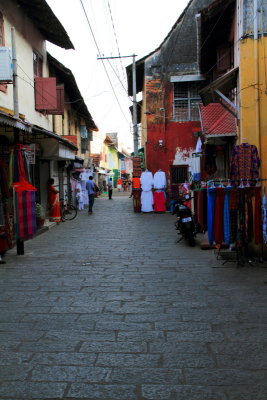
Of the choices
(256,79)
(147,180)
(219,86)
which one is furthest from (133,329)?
(147,180)

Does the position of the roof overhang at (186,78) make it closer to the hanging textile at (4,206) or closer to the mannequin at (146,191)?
the mannequin at (146,191)

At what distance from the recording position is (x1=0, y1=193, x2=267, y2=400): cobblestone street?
3215 mm

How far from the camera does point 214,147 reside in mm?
13398

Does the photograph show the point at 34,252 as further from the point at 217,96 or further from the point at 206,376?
the point at 206,376

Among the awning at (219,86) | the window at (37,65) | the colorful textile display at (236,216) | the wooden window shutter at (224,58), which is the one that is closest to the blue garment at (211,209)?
the colorful textile display at (236,216)

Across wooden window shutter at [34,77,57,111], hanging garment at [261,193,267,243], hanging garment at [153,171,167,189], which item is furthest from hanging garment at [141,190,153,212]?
hanging garment at [261,193,267,243]

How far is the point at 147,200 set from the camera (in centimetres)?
2002

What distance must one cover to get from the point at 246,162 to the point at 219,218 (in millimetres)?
1154

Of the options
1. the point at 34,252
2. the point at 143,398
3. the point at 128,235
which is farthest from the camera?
the point at 128,235

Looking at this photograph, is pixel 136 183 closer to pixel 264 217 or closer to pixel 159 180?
pixel 159 180

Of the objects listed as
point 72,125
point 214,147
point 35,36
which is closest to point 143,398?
point 214,147

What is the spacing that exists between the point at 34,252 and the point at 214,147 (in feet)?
22.3

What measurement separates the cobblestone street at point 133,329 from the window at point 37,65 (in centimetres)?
926

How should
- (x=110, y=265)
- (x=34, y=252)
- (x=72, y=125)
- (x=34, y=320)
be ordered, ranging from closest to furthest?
(x=34, y=320) → (x=110, y=265) → (x=34, y=252) → (x=72, y=125)
